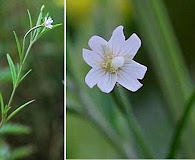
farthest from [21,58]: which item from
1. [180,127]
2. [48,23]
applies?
[180,127]

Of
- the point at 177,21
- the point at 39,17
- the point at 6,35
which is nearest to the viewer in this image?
the point at 39,17

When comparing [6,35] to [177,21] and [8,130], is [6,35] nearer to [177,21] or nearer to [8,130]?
[8,130]

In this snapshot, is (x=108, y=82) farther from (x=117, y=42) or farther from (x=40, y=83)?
(x=40, y=83)

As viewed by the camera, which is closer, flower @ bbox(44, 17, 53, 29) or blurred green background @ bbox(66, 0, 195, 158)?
flower @ bbox(44, 17, 53, 29)

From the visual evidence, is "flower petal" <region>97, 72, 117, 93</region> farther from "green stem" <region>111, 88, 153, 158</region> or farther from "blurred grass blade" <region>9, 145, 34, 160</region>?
"blurred grass blade" <region>9, 145, 34, 160</region>

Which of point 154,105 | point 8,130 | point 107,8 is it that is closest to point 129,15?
point 107,8

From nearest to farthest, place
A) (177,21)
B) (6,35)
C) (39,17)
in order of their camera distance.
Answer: (39,17) < (6,35) < (177,21)

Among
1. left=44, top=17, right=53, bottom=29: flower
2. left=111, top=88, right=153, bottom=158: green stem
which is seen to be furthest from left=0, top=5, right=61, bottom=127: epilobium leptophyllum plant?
left=111, top=88, right=153, bottom=158: green stem
